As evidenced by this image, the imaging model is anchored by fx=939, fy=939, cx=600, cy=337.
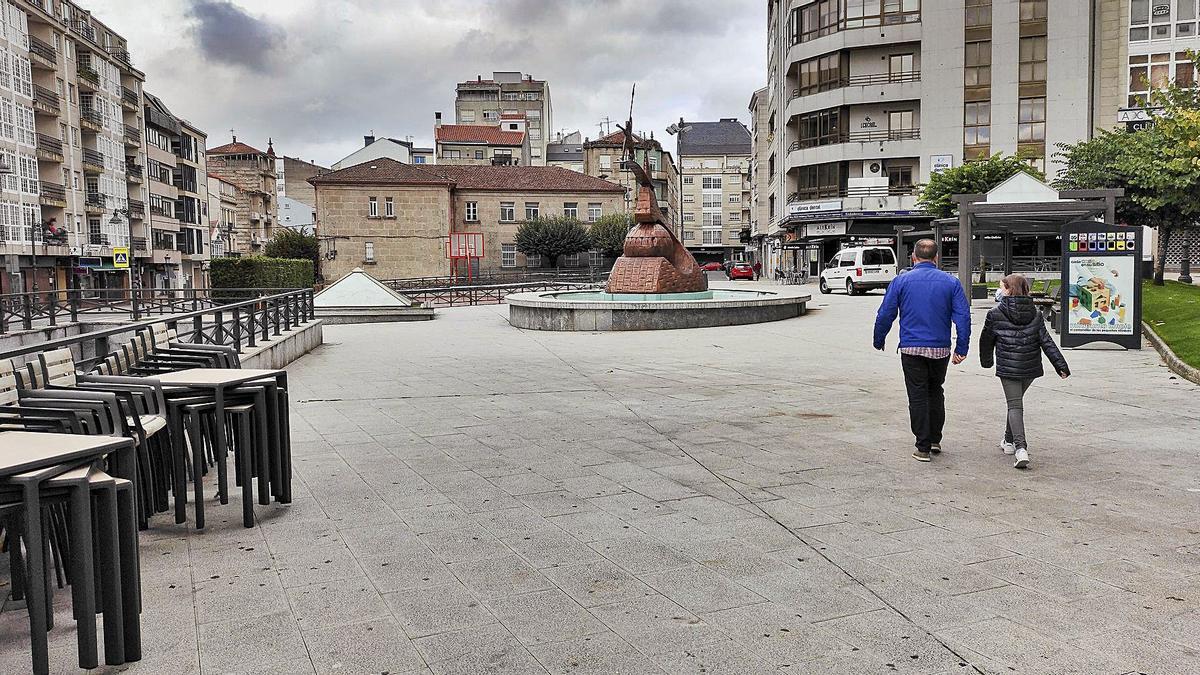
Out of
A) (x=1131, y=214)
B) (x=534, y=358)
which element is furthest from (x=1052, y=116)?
(x=534, y=358)

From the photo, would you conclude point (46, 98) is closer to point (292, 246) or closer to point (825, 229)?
point (292, 246)

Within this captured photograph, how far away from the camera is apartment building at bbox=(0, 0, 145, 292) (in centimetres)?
4922

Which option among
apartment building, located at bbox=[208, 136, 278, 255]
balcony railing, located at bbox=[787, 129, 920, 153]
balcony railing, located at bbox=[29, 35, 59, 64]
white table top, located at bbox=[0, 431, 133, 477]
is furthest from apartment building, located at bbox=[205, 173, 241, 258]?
white table top, located at bbox=[0, 431, 133, 477]

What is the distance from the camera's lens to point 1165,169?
2594 centimetres

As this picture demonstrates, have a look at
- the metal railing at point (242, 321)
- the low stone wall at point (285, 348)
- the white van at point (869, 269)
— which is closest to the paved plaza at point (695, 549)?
the metal railing at point (242, 321)

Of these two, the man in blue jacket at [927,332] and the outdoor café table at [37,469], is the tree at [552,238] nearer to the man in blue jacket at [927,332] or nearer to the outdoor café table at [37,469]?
the man in blue jacket at [927,332]

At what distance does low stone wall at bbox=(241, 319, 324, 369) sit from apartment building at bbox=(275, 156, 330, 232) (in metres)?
89.7

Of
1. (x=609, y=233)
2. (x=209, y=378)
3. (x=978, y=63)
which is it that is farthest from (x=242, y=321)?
(x=609, y=233)

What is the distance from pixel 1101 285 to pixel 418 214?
52722 mm

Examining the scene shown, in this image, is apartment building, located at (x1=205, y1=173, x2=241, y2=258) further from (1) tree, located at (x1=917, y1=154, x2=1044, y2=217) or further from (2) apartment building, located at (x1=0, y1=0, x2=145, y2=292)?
(1) tree, located at (x1=917, y1=154, x2=1044, y2=217)

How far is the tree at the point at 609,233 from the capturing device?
2489 inches

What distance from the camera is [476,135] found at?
284 feet

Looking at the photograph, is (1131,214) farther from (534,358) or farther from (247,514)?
(247,514)

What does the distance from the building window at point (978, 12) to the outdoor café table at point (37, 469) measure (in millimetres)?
51332
